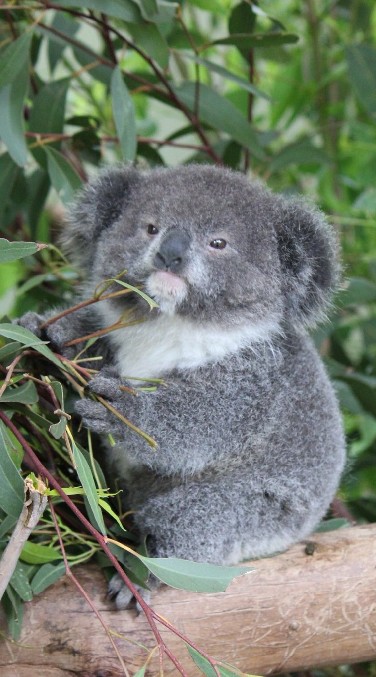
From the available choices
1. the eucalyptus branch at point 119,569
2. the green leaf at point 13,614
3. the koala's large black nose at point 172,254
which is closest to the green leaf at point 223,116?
the koala's large black nose at point 172,254

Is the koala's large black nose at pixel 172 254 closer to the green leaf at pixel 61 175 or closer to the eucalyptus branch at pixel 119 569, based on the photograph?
the eucalyptus branch at pixel 119 569

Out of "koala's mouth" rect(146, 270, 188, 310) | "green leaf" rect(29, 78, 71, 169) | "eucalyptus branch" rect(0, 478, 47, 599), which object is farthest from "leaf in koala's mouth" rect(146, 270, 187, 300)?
"green leaf" rect(29, 78, 71, 169)

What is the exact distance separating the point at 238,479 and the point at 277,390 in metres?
0.25

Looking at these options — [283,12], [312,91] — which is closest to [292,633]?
[312,91]

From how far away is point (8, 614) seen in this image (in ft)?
6.13

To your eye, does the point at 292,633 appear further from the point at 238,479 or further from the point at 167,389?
the point at 167,389

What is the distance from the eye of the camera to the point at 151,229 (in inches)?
84.4

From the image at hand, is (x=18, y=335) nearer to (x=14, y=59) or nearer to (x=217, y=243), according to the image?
(x=217, y=243)

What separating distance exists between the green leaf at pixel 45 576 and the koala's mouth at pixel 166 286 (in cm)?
66

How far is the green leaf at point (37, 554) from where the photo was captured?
1958mm

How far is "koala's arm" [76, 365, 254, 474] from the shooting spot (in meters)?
1.93

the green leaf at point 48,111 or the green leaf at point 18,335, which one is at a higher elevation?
the green leaf at point 48,111

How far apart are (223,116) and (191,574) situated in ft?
5.44

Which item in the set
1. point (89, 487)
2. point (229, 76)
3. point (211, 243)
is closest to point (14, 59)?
point (229, 76)
